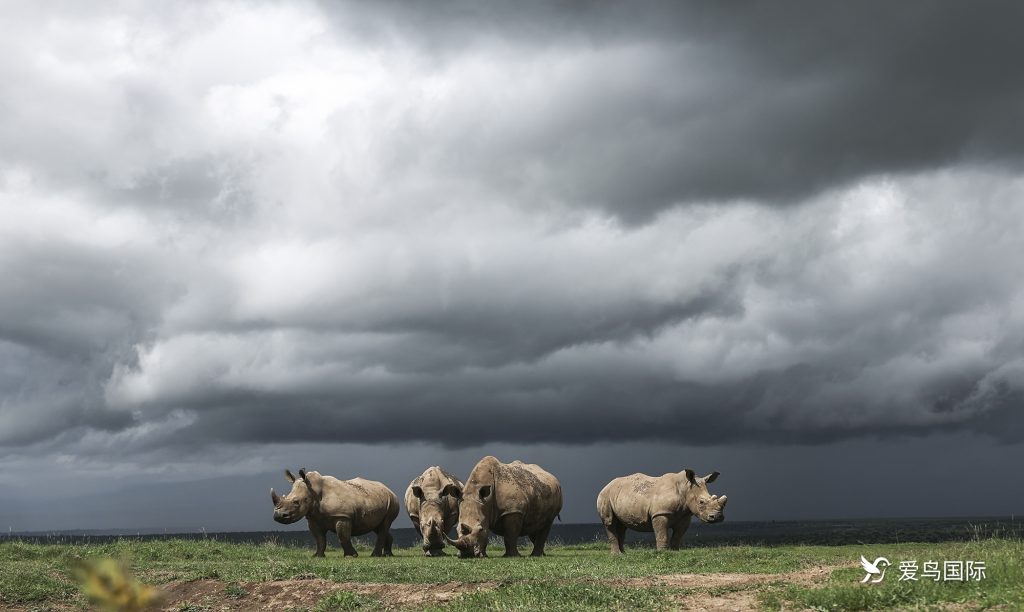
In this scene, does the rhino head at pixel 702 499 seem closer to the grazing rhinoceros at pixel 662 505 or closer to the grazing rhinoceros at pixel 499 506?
the grazing rhinoceros at pixel 662 505

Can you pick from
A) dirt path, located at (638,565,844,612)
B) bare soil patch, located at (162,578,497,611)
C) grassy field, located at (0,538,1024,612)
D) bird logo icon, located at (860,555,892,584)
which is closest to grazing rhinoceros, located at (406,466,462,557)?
grassy field, located at (0,538,1024,612)

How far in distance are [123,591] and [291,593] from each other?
1548 cm

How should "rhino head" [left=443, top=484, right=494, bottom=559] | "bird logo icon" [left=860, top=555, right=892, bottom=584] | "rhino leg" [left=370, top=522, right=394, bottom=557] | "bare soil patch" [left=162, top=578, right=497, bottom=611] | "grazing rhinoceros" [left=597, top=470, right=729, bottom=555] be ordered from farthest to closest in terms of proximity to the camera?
"rhino leg" [left=370, top=522, right=394, bottom=557] → "grazing rhinoceros" [left=597, top=470, right=729, bottom=555] → "rhino head" [left=443, top=484, right=494, bottom=559] → "bare soil patch" [left=162, top=578, right=497, bottom=611] → "bird logo icon" [left=860, top=555, right=892, bottom=584]

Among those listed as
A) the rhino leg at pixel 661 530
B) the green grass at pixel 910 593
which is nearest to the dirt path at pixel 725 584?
the green grass at pixel 910 593

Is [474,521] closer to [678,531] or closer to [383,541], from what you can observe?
[383,541]

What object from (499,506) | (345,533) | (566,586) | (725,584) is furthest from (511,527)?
(725,584)

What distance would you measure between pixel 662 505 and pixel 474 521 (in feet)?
23.0

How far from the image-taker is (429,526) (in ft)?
94.1

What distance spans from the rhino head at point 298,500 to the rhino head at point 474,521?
6.10 m

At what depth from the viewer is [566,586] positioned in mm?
14445

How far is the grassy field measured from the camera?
12094 millimetres

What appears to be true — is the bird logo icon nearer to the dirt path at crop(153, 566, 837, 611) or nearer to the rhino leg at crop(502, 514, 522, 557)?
the dirt path at crop(153, 566, 837, 611)

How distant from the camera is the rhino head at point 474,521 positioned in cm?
2584

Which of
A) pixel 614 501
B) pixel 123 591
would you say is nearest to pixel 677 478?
pixel 614 501
